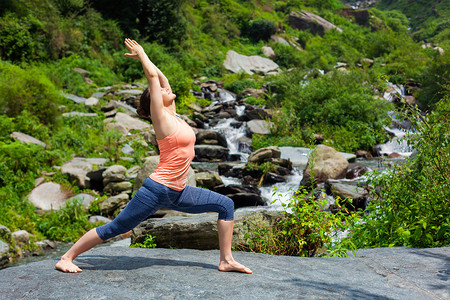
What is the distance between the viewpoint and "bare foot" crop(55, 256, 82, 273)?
9.88ft

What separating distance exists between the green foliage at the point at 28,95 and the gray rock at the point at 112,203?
5.10 meters

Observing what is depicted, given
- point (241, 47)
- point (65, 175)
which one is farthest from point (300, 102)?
point (241, 47)

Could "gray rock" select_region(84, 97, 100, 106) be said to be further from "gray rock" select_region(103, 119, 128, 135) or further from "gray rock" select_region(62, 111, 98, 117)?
"gray rock" select_region(103, 119, 128, 135)

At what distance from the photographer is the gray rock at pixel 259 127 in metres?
17.4

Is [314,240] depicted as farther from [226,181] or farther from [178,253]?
[226,181]

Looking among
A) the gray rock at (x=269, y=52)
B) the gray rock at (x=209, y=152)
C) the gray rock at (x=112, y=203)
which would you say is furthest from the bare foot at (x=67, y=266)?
the gray rock at (x=269, y=52)

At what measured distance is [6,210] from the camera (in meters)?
8.66

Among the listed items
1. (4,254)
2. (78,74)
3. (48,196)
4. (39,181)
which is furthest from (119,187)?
(78,74)

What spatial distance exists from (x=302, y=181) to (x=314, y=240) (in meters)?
6.86

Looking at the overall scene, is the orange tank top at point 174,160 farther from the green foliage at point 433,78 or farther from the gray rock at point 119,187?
the green foliage at point 433,78

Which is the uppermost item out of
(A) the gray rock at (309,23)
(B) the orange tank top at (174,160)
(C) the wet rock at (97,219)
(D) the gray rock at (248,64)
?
(A) the gray rock at (309,23)

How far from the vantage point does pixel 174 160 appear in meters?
3.12

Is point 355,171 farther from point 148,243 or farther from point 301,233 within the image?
point 148,243

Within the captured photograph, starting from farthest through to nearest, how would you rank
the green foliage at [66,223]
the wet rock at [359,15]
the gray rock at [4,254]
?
the wet rock at [359,15] → the green foliage at [66,223] → the gray rock at [4,254]
